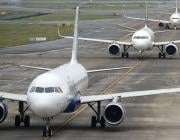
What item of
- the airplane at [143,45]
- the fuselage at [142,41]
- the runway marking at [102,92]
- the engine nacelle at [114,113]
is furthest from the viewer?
the airplane at [143,45]

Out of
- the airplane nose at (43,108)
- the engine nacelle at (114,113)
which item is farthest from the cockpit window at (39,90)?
the engine nacelle at (114,113)

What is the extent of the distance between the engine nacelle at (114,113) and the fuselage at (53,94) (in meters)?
1.87

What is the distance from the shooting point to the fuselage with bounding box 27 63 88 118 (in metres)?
30.7

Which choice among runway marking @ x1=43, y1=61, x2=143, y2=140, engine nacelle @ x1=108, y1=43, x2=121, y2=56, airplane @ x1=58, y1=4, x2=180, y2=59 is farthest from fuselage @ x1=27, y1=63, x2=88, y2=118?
engine nacelle @ x1=108, y1=43, x2=121, y2=56

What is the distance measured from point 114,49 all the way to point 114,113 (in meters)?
44.3

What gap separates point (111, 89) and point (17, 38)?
5305cm

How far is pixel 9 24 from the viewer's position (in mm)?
131875

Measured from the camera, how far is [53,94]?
31.4 metres

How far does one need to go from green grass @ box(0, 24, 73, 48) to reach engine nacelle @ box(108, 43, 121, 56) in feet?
66.6

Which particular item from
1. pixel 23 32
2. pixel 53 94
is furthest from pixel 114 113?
pixel 23 32

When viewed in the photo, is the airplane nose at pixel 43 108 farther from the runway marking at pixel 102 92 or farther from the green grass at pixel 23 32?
the green grass at pixel 23 32

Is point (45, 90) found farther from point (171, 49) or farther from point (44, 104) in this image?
point (171, 49)

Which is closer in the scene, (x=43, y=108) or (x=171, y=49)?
(x=43, y=108)

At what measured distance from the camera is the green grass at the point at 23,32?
3878 inches
